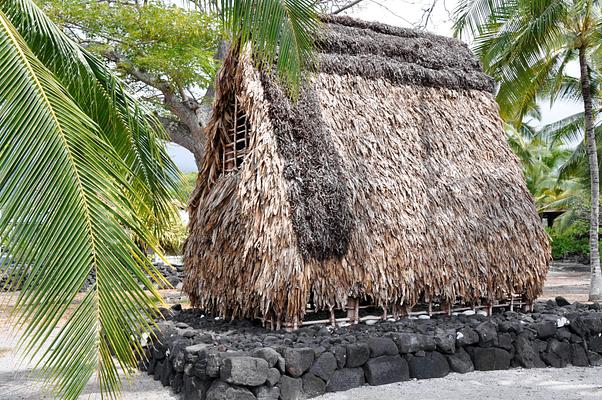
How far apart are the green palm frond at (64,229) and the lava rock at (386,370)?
12.1ft

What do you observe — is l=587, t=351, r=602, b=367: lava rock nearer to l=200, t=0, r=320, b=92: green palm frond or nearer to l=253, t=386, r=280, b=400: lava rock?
l=253, t=386, r=280, b=400: lava rock

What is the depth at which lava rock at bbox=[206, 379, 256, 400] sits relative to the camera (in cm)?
525

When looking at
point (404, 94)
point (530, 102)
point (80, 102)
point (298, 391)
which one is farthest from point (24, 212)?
point (530, 102)

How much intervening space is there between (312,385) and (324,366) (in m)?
0.23

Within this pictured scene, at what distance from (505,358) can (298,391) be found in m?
2.82

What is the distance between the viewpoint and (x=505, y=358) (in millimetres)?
7004

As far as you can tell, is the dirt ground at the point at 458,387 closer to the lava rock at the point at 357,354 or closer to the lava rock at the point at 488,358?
the lava rock at the point at 488,358

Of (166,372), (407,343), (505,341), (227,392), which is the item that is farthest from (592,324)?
(166,372)

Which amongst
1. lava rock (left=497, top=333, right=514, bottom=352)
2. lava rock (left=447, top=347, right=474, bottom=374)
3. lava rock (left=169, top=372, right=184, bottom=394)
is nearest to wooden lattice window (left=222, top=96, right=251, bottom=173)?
lava rock (left=169, top=372, right=184, bottom=394)

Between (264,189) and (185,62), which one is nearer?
(264,189)

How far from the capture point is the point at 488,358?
22.8ft

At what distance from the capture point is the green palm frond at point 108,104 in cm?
488

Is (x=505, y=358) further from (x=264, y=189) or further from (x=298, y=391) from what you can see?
(x=264, y=189)

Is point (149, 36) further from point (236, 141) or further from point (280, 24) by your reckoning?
point (280, 24)
